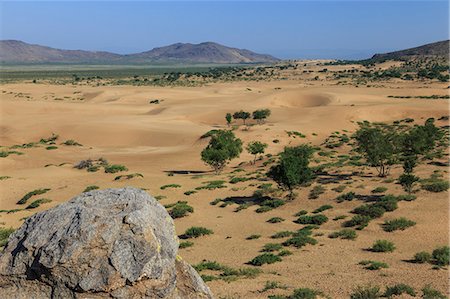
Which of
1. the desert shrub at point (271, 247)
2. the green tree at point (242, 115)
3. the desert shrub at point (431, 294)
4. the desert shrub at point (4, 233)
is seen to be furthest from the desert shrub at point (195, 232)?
the green tree at point (242, 115)

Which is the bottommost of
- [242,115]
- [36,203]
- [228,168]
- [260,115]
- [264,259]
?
[228,168]

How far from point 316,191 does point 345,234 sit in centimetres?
905

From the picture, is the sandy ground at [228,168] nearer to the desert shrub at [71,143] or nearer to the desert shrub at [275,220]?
the desert shrub at [275,220]

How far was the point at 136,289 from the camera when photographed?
8352mm

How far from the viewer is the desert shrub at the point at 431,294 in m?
14.2

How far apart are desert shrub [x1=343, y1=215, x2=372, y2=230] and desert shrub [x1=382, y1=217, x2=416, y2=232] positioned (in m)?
1.01

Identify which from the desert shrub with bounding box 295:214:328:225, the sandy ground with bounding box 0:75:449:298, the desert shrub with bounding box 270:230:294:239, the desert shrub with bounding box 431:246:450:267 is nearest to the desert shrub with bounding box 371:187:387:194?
the sandy ground with bounding box 0:75:449:298

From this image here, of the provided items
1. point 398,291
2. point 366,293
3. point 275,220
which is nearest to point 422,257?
point 398,291

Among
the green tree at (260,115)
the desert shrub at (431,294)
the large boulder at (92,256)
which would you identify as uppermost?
the large boulder at (92,256)

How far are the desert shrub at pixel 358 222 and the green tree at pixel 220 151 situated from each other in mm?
19751

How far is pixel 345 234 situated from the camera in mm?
23359

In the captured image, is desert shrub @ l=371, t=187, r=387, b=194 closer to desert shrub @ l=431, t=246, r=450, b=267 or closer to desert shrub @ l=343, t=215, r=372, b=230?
desert shrub @ l=343, t=215, r=372, b=230

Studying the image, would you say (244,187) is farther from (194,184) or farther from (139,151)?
(139,151)

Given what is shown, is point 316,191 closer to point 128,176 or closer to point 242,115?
point 128,176
